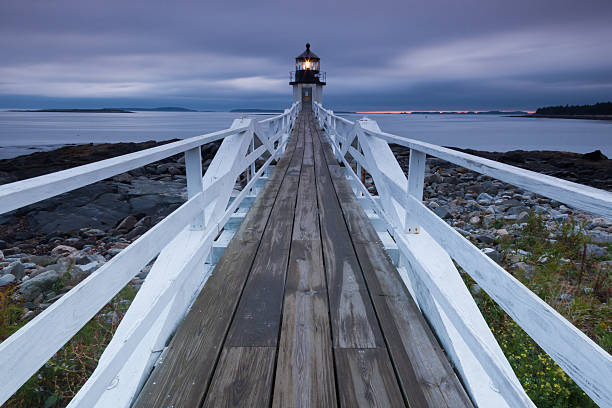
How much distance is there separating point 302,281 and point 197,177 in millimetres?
1035

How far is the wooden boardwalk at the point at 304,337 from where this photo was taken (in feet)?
5.45

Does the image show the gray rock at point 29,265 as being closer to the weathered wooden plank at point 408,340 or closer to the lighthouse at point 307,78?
the weathered wooden plank at point 408,340

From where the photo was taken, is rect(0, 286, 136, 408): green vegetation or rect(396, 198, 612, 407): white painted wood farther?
rect(0, 286, 136, 408): green vegetation

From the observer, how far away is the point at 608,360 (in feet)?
2.88

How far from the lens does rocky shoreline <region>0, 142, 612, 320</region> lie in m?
5.67

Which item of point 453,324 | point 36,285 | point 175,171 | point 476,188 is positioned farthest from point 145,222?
point 476,188

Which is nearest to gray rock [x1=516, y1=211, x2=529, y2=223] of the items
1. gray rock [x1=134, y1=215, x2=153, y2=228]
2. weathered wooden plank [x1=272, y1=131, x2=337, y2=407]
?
weathered wooden plank [x1=272, y1=131, x2=337, y2=407]

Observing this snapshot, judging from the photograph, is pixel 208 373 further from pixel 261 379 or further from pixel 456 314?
pixel 456 314

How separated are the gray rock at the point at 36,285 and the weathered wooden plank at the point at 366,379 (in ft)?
15.2

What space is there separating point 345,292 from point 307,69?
36.3 meters

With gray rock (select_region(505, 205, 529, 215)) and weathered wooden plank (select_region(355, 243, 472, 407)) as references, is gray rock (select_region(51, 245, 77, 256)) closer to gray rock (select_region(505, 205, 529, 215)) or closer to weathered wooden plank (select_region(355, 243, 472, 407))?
weathered wooden plank (select_region(355, 243, 472, 407))

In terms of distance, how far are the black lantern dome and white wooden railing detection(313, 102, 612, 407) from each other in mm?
34726

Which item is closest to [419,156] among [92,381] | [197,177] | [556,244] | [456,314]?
[456,314]

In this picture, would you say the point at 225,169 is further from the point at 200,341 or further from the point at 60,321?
the point at 60,321
